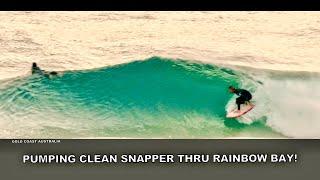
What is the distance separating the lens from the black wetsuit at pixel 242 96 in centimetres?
506

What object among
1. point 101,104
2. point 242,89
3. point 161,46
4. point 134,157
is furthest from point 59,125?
point 242,89

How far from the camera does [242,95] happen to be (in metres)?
5.06

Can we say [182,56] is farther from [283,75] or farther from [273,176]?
[273,176]

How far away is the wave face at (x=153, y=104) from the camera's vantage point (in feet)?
16.5

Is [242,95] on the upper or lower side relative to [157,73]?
lower

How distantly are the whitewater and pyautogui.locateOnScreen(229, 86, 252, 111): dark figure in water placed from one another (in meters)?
0.06

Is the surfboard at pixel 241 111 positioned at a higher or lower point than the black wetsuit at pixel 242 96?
lower

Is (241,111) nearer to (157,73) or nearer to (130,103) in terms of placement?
(157,73)

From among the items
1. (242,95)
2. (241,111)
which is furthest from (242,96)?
(241,111)

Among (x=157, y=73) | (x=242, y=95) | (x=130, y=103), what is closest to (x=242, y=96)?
(x=242, y=95)

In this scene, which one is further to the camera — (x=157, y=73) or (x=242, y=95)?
(x=157, y=73)

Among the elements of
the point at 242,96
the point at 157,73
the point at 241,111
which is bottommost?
the point at 241,111

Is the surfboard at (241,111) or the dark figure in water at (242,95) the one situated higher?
the dark figure in water at (242,95)

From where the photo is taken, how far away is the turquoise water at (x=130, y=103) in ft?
16.4
